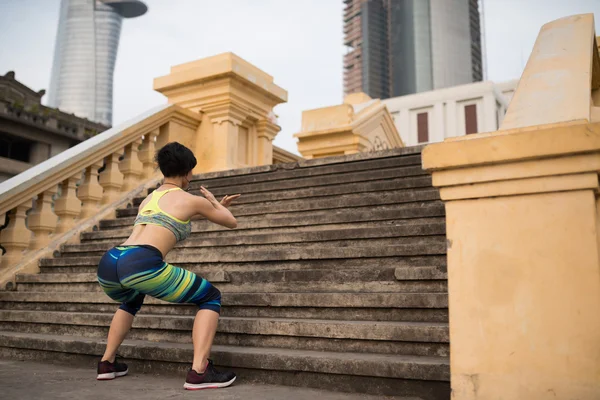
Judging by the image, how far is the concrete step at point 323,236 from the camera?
4125 mm

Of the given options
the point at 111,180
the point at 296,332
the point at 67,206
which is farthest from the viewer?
the point at 111,180

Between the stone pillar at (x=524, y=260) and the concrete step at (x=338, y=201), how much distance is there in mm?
2431

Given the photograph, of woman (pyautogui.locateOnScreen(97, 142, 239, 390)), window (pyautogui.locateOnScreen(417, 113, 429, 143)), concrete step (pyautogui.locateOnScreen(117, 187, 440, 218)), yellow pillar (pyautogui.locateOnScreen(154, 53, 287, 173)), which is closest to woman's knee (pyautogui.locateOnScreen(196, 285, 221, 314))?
woman (pyautogui.locateOnScreen(97, 142, 239, 390))

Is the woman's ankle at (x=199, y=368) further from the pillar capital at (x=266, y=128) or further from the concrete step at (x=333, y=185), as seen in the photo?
the pillar capital at (x=266, y=128)

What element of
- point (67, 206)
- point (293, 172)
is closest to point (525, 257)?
point (293, 172)

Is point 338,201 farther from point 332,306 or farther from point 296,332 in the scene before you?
point 296,332

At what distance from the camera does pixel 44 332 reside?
4.32 metres

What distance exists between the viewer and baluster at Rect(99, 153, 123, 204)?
6.51 meters

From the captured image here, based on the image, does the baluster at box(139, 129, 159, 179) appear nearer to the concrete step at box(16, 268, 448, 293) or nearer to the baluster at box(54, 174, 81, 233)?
the baluster at box(54, 174, 81, 233)

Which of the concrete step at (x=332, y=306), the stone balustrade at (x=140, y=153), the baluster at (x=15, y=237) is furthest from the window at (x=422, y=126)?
the concrete step at (x=332, y=306)

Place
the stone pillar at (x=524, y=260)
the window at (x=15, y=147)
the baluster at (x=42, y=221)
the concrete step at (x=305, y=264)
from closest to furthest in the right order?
the stone pillar at (x=524, y=260) < the concrete step at (x=305, y=264) < the baluster at (x=42, y=221) < the window at (x=15, y=147)

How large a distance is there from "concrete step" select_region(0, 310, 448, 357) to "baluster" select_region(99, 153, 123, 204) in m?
2.52

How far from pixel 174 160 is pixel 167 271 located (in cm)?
68

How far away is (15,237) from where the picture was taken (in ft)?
17.7
